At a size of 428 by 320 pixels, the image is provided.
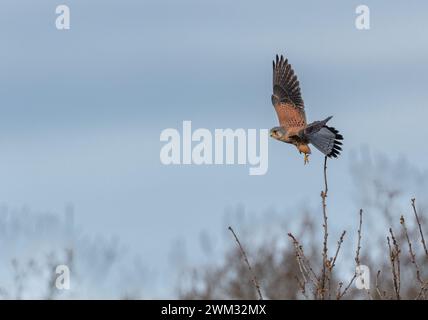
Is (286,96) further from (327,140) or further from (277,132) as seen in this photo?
(327,140)

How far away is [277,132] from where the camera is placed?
970cm

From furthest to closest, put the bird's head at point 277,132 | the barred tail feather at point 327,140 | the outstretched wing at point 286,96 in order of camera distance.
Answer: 1. the outstretched wing at point 286,96
2. the bird's head at point 277,132
3. the barred tail feather at point 327,140

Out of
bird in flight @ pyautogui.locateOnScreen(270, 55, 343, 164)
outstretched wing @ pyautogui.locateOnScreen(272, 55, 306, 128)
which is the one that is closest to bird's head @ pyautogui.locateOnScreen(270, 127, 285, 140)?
bird in flight @ pyautogui.locateOnScreen(270, 55, 343, 164)

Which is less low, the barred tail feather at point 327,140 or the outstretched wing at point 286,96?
the outstretched wing at point 286,96

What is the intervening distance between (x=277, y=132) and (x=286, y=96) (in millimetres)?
1141

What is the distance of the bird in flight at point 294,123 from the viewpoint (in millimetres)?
8398

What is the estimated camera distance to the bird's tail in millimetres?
8133

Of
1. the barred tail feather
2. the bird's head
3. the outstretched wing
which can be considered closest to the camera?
the barred tail feather

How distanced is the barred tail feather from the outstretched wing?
4.07 ft

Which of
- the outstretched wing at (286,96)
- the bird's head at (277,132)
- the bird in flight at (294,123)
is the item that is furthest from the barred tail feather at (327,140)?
the outstretched wing at (286,96)

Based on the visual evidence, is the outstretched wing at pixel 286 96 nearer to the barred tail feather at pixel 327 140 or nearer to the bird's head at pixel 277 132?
the bird's head at pixel 277 132

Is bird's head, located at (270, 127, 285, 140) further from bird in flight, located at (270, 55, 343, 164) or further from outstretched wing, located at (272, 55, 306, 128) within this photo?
outstretched wing, located at (272, 55, 306, 128)
